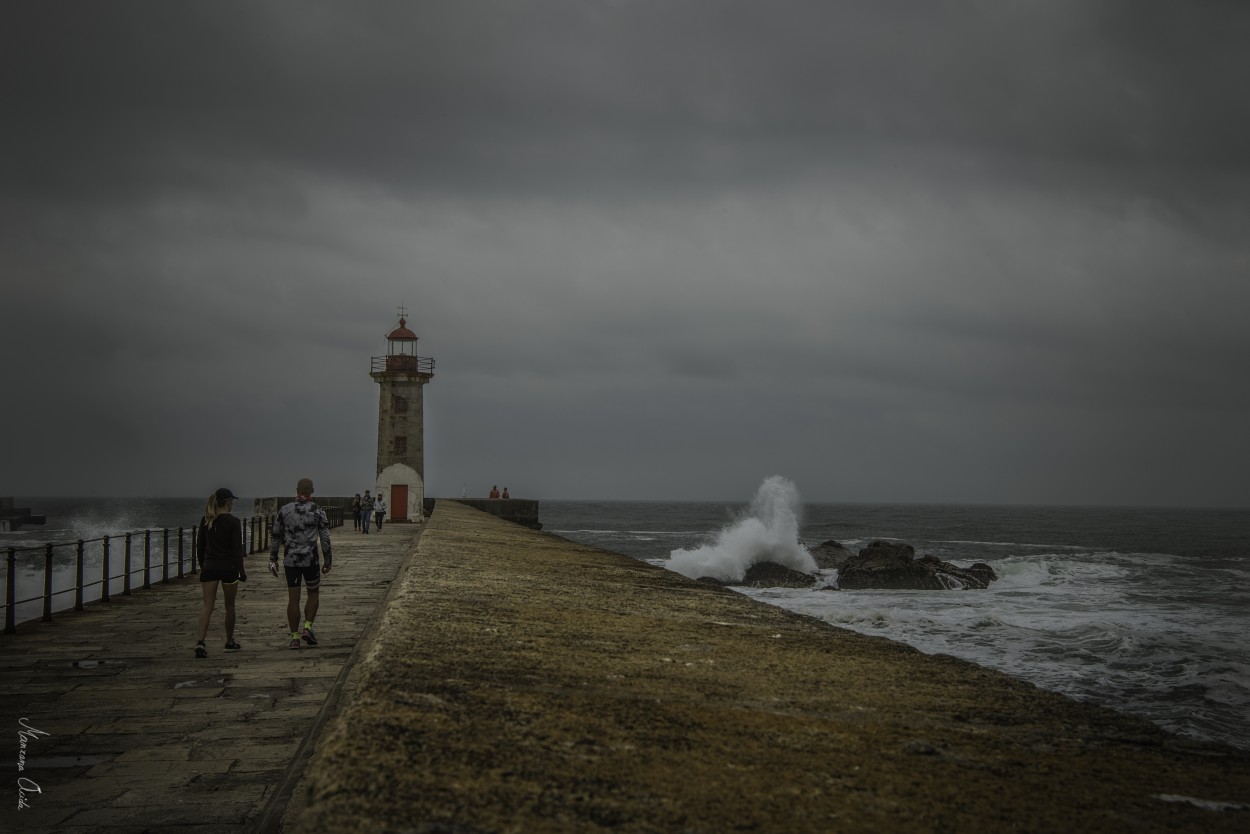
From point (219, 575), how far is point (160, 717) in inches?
93.4

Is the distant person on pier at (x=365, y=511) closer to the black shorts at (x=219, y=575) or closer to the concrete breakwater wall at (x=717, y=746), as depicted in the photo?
the black shorts at (x=219, y=575)

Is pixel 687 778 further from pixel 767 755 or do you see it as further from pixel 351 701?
pixel 351 701

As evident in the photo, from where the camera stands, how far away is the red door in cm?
3412

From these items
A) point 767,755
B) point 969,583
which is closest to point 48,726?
point 767,755

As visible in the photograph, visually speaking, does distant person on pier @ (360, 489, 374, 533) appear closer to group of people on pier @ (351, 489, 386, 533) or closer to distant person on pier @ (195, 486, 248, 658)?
group of people on pier @ (351, 489, 386, 533)

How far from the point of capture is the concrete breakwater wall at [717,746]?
2.22 meters

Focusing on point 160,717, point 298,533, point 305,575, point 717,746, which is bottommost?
point 160,717

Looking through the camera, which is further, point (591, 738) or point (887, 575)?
point (887, 575)

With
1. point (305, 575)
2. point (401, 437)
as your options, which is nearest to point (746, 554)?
point (401, 437)

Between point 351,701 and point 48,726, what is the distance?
3673 mm

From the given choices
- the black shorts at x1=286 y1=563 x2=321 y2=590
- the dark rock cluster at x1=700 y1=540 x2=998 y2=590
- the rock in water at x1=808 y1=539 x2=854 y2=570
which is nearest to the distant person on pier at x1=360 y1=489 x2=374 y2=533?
the dark rock cluster at x1=700 y1=540 x2=998 y2=590

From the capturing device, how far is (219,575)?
7.89 m

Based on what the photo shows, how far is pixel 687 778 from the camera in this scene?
242cm

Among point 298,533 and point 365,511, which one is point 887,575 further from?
point 298,533
